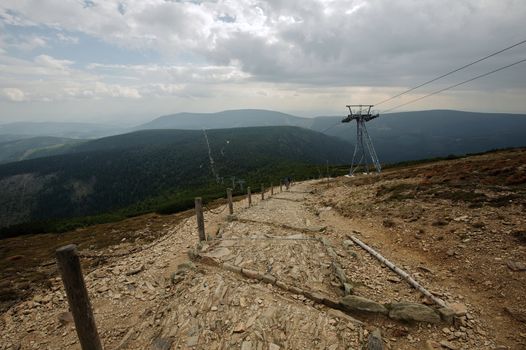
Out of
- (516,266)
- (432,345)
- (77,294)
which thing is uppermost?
(77,294)

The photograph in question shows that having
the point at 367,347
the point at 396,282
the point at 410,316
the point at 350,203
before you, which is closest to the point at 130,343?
the point at 367,347

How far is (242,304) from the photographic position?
304 inches

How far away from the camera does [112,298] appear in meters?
9.81

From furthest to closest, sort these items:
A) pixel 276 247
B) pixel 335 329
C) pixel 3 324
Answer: pixel 276 247 < pixel 3 324 < pixel 335 329

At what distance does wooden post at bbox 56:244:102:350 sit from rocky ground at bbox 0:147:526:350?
5.15 feet

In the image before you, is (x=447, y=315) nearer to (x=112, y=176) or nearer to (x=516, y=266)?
(x=516, y=266)

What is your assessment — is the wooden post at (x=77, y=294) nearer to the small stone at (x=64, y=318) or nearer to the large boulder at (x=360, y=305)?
the small stone at (x=64, y=318)

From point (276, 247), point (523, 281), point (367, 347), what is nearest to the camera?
point (367, 347)

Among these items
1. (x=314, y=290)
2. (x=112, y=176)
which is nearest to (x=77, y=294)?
(x=314, y=290)

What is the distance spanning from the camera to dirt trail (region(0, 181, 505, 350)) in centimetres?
664

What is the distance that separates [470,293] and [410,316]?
2.48m

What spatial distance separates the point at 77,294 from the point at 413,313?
26.1 ft

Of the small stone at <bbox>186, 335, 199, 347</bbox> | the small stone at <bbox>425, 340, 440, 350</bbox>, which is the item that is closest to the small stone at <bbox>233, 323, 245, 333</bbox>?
the small stone at <bbox>186, 335, 199, 347</bbox>

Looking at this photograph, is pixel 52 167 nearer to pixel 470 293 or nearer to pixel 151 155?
pixel 151 155
